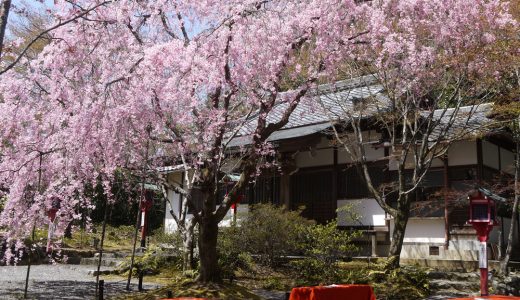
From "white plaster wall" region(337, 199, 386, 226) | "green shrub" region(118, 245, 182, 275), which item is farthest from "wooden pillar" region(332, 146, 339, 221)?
"green shrub" region(118, 245, 182, 275)

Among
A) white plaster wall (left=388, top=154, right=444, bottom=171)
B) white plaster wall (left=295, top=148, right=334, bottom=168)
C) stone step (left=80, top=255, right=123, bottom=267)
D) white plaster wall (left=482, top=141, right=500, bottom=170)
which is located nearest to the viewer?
white plaster wall (left=482, top=141, right=500, bottom=170)

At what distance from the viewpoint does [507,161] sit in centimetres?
1798

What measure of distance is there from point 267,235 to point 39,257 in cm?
1064

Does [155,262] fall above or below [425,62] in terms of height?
below

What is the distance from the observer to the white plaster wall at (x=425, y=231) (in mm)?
16031

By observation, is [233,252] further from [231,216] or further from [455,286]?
[455,286]

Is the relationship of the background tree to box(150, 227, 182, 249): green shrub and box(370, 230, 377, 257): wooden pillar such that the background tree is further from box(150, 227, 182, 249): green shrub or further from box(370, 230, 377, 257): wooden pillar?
box(150, 227, 182, 249): green shrub

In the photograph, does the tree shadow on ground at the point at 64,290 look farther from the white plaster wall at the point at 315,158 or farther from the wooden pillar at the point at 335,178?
the white plaster wall at the point at 315,158

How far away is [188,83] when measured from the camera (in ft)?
30.6

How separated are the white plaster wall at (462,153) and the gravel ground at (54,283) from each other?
32.8ft

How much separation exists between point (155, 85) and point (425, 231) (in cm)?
1090

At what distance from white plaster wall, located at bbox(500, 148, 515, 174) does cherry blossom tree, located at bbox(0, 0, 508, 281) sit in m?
9.04

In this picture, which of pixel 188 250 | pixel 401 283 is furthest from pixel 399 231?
pixel 188 250

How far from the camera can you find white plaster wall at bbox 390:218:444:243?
1603cm
